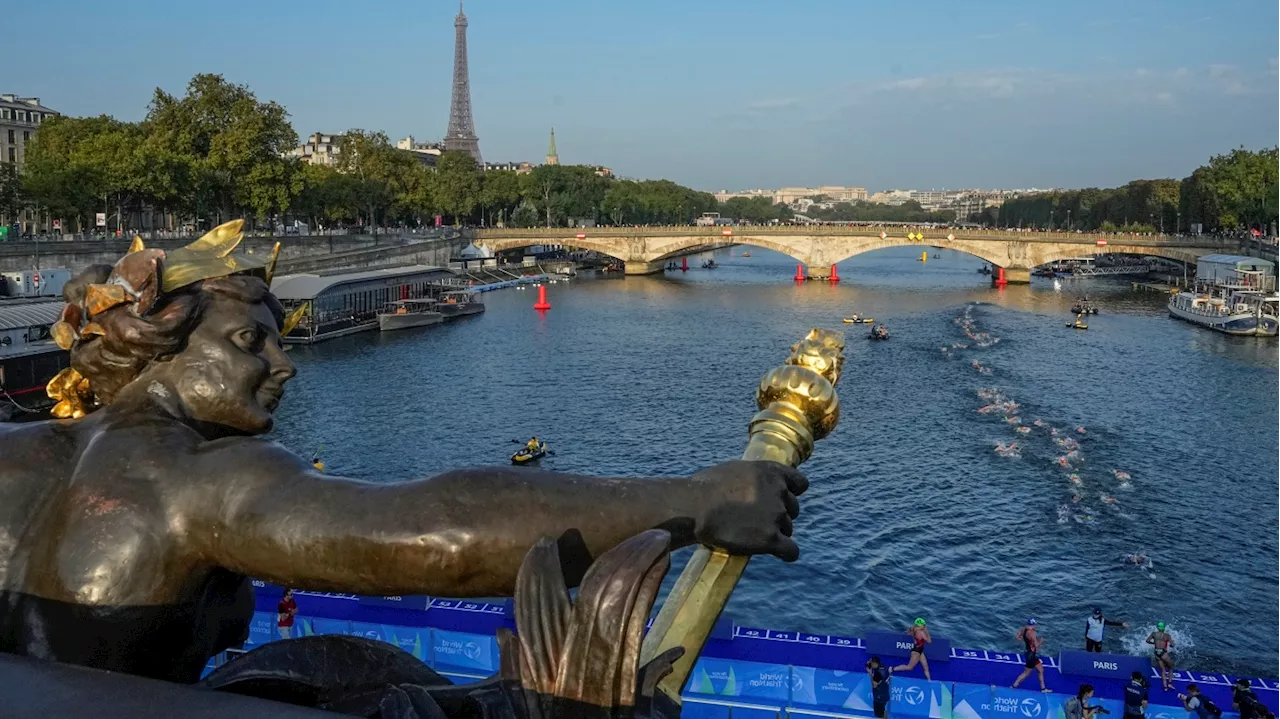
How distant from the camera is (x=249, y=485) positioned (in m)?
2.53

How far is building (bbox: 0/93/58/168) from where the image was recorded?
3730 inches

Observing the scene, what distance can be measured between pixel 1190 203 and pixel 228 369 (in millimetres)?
117059

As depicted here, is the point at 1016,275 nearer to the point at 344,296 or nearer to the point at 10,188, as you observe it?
the point at 344,296

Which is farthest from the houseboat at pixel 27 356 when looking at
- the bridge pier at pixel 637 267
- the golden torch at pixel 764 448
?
the bridge pier at pixel 637 267

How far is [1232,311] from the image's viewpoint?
195 feet

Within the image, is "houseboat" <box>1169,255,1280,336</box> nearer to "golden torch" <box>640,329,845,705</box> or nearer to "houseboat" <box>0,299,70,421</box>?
"houseboat" <box>0,299,70,421</box>

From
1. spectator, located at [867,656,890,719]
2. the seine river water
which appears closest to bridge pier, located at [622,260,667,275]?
the seine river water

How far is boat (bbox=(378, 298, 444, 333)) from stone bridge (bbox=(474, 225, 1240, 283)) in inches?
1357

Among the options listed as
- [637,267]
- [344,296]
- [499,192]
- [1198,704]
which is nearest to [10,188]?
[344,296]

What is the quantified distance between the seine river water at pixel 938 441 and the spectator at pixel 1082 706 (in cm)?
633

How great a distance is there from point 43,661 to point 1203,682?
14526 millimetres

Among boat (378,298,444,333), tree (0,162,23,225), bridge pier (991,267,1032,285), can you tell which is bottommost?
boat (378,298,444,333)

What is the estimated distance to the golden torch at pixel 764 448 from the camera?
2.76 meters

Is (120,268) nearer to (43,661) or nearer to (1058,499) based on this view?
(43,661)
